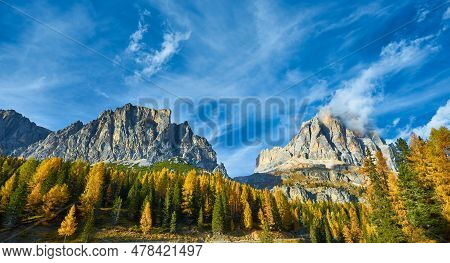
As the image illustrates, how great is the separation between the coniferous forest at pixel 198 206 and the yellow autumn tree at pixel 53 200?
0.83ft

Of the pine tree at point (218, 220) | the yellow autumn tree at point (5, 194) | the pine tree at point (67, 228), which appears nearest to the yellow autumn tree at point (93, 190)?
the pine tree at point (67, 228)

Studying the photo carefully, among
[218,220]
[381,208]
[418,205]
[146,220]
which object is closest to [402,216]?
[381,208]

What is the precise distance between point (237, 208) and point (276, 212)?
46.4ft

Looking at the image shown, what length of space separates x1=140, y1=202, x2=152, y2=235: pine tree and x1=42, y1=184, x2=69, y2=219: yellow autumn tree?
20904 mm

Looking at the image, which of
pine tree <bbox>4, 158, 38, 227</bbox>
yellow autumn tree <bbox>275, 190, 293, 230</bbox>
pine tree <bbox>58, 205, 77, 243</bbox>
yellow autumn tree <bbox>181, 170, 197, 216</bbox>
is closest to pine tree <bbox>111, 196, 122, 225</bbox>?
pine tree <bbox>58, 205, 77, 243</bbox>

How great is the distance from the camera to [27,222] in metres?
75.1

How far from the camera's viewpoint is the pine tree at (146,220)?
85.4 metres

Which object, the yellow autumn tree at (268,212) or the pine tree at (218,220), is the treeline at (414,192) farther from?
the yellow autumn tree at (268,212)

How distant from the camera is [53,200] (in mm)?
78750

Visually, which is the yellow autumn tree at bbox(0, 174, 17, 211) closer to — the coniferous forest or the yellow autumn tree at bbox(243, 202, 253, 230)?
the coniferous forest

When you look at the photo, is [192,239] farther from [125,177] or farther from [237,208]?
[125,177]

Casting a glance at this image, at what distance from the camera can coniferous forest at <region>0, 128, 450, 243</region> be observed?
44.8 m

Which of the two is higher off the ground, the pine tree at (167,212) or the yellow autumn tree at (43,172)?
the yellow autumn tree at (43,172)
